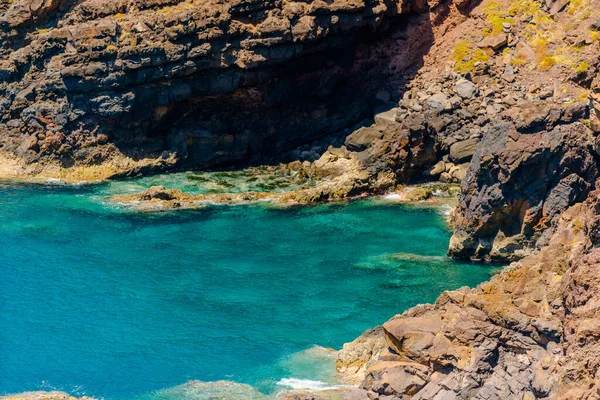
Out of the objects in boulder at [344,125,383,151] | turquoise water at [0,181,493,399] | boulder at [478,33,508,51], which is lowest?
turquoise water at [0,181,493,399]

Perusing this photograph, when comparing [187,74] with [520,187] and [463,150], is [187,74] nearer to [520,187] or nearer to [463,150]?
[463,150]

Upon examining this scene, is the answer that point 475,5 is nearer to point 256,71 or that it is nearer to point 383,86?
point 383,86

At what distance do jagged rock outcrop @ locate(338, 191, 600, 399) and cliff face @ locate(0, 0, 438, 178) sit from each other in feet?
159

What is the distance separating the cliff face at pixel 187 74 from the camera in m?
79.8

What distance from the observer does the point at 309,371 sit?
43562 millimetres

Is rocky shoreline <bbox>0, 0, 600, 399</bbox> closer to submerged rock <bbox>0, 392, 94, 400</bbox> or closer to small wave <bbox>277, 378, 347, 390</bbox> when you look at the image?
small wave <bbox>277, 378, 347, 390</bbox>

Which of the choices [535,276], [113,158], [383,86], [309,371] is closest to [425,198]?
[383,86]

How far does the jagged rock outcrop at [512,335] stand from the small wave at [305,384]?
592 centimetres

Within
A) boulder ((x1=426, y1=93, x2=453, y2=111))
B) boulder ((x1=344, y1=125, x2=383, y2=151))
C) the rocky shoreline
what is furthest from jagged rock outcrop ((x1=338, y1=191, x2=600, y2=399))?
boulder ((x1=426, y1=93, x2=453, y2=111))

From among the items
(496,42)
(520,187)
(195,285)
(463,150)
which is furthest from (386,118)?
(195,285)

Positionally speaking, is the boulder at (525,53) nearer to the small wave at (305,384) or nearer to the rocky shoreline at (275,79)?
the rocky shoreline at (275,79)

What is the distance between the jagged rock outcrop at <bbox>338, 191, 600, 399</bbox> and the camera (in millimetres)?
28094

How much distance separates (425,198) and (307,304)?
2420cm

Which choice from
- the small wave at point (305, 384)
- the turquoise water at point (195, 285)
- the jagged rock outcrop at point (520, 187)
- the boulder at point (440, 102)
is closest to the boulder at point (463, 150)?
the boulder at point (440, 102)
